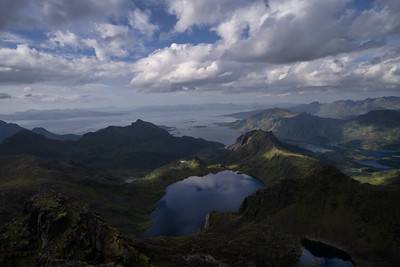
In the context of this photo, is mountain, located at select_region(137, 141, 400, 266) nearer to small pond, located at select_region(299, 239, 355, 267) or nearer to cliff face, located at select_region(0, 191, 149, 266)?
small pond, located at select_region(299, 239, 355, 267)

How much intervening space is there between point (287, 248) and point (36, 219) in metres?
136

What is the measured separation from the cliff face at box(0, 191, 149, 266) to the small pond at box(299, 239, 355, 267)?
107 meters

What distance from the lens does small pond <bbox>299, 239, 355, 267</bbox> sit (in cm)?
13550

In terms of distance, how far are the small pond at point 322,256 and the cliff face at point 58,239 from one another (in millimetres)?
106769

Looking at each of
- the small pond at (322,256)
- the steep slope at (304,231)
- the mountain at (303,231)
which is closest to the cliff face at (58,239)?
the mountain at (303,231)

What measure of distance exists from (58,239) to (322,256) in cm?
15199

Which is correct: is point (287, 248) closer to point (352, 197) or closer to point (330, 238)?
point (330, 238)

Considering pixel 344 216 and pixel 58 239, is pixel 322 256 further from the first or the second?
pixel 58 239

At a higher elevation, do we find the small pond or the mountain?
the mountain

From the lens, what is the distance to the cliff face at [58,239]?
59906 mm

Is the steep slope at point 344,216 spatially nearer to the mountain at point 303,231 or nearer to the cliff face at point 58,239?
the mountain at point 303,231

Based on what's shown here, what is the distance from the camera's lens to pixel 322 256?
143625mm

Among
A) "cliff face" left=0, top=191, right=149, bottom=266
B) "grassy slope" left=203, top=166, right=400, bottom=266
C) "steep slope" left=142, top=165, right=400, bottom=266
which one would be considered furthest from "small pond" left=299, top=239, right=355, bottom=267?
"cliff face" left=0, top=191, right=149, bottom=266

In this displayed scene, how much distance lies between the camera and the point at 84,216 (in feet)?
251
